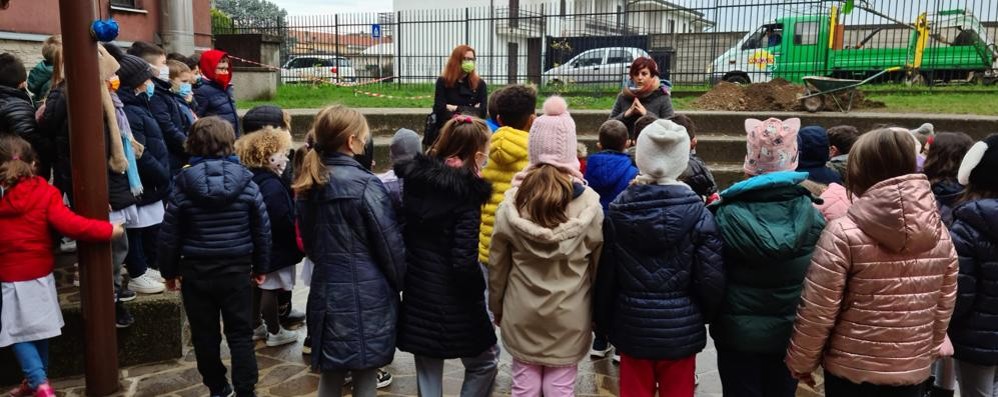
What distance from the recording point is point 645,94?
6527mm

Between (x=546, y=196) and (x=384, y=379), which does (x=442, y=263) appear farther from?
(x=384, y=379)

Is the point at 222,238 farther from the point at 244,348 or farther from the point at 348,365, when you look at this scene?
the point at 348,365

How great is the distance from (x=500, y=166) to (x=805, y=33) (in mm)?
15838

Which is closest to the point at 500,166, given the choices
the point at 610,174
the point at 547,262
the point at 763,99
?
the point at 610,174

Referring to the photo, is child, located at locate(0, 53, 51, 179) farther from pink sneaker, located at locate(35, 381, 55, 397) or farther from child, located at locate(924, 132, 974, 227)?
child, located at locate(924, 132, 974, 227)

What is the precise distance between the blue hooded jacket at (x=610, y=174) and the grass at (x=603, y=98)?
8.67 meters

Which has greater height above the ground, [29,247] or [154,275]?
[29,247]

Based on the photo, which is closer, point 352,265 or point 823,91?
point 352,265

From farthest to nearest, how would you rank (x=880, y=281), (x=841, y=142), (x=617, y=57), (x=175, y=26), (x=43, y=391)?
(x=617, y=57) < (x=175, y=26) < (x=841, y=142) < (x=43, y=391) < (x=880, y=281)

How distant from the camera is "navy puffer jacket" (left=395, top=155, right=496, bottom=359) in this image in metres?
3.47

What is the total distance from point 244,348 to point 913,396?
Answer: 3227 millimetres

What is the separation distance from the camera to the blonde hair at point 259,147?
A: 464cm

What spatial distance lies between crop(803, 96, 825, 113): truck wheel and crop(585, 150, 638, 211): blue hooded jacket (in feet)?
27.1

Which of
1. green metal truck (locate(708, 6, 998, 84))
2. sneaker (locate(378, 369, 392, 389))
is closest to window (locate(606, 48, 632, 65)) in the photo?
green metal truck (locate(708, 6, 998, 84))
